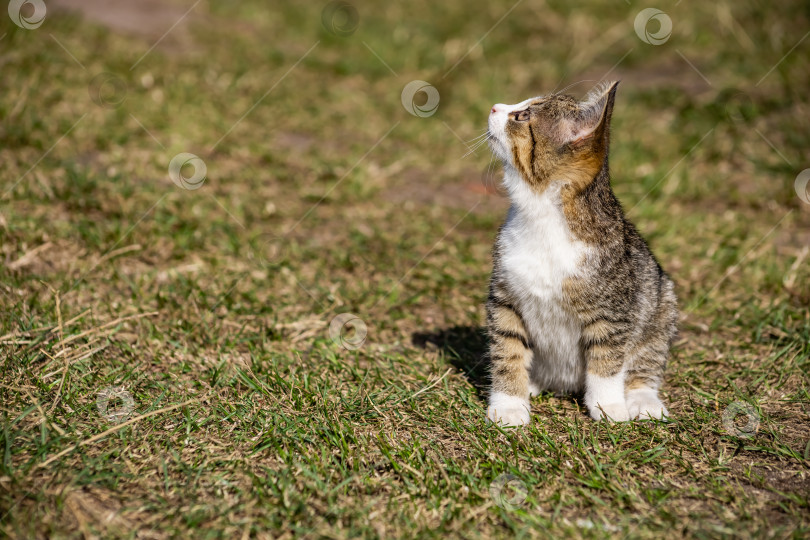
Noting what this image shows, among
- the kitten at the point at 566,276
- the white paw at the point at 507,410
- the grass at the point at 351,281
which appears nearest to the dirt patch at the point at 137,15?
the grass at the point at 351,281

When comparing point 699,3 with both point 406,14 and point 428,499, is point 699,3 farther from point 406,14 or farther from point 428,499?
point 428,499

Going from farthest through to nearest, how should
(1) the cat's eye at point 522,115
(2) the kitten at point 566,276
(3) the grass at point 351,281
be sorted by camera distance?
(1) the cat's eye at point 522,115
(2) the kitten at point 566,276
(3) the grass at point 351,281

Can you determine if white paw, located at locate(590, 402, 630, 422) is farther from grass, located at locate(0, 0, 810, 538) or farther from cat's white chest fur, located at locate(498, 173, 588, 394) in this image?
cat's white chest fur, located at locate(498, 173, 588, 394)

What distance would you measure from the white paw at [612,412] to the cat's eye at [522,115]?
1.26m

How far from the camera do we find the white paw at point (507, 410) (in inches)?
126

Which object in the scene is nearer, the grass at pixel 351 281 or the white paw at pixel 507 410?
the grass at pixel 351 281

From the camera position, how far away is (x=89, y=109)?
241 inches

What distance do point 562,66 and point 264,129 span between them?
3472 mm

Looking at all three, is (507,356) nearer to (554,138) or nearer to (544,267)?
(544,267)

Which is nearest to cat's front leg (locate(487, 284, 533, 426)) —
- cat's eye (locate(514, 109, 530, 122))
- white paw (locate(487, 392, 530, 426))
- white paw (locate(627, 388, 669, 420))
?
white paw (locate(487, 392, 530, 426))

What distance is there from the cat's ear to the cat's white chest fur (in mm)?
229

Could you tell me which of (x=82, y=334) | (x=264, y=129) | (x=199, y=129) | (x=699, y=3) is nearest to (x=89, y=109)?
(x=199, y=129)

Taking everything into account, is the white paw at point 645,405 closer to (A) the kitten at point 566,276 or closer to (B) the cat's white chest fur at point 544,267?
(A) the kitten at point 566,276

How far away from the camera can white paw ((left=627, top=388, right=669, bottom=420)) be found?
330 centimetres
